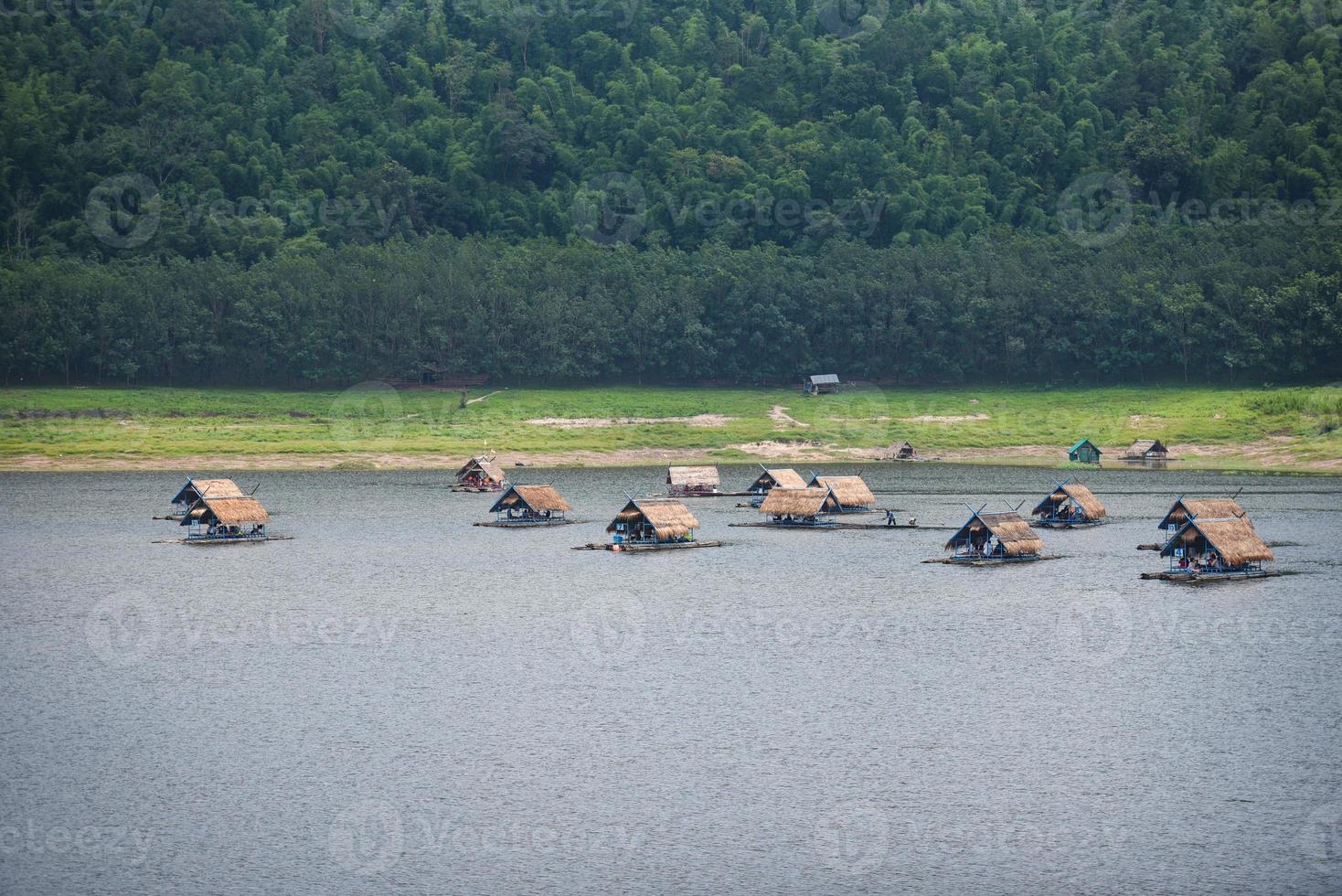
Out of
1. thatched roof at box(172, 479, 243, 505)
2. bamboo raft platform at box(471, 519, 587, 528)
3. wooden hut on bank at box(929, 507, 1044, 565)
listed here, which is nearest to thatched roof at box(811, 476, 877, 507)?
bamboo raft platform at box(471, 519, 587, 528)

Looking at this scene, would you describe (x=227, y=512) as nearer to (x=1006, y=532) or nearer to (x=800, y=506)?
(x=800, y=506)

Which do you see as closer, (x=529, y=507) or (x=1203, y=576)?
(x=1203, y=576)

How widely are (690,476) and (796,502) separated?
707 inches

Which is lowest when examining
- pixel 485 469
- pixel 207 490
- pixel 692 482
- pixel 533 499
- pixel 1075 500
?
pixel 692 482

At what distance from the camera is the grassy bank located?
14138cm

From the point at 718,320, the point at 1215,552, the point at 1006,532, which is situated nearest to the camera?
the point at 1215,552

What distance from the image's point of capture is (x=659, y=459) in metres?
149

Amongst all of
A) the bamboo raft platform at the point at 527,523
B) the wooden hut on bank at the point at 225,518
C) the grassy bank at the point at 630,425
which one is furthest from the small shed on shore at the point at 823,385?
the wooden hut on bank at the point at 225,518

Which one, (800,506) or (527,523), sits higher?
(800,506)

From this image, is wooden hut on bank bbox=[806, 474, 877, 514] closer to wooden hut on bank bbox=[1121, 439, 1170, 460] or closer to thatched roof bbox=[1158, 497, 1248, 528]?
thatched roof bbox=[1158, 497, 1248, 528]

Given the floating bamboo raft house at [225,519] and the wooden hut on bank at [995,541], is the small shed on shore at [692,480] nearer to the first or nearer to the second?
the floating bamboo raft house at [225,519]

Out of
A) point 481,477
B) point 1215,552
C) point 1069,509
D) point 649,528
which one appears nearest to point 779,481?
point 649,528

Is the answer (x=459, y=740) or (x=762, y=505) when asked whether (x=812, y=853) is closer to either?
Answer: (x=459, y=740)

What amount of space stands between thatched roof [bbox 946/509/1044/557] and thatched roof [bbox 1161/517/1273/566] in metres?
7.94
